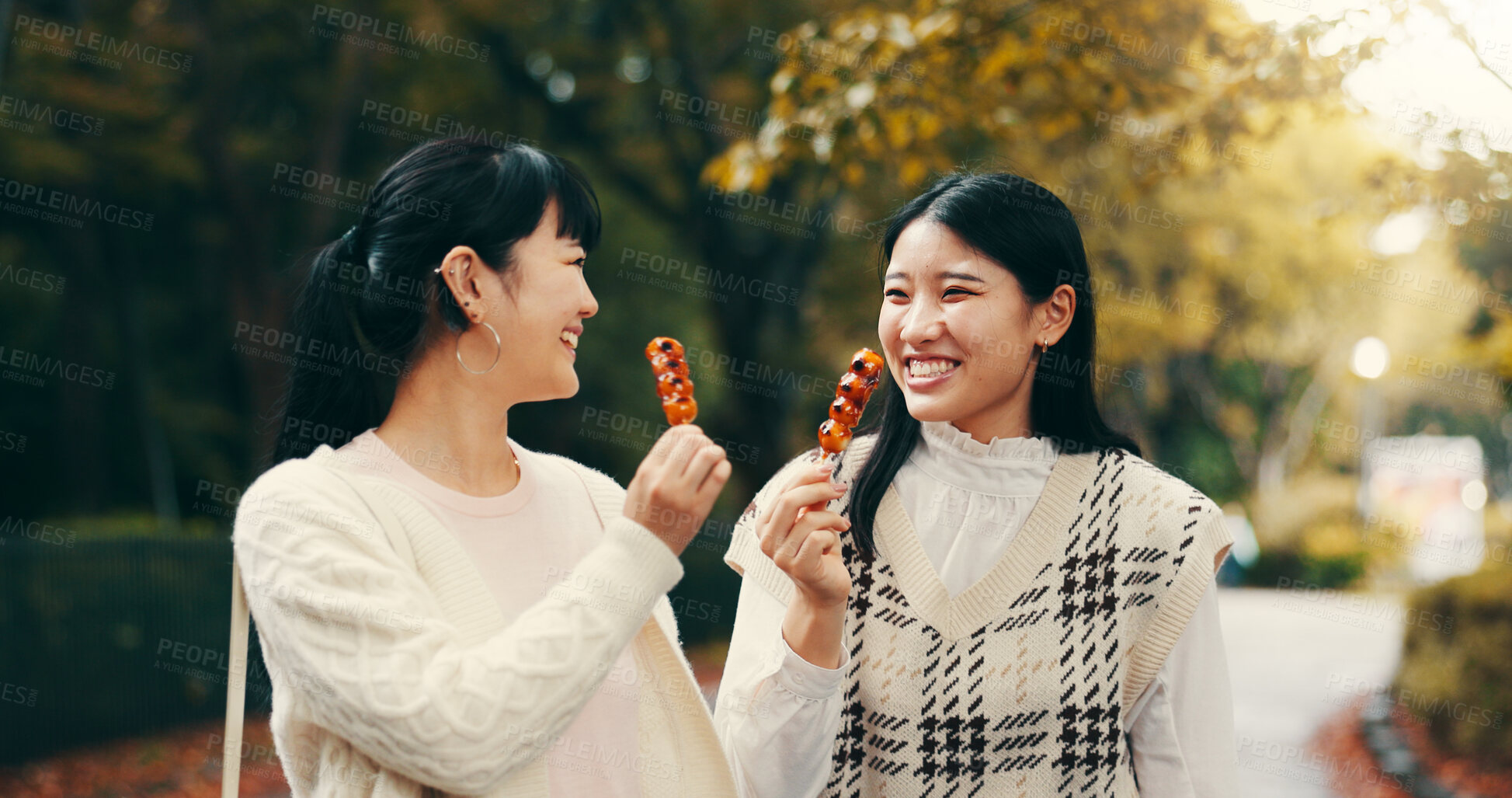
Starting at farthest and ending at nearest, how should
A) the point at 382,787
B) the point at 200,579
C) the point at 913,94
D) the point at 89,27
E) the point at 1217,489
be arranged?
the point at 1217,489 → the point at 89,27 → the point at 200,579 → the point at 913,94 → the point at 382,787

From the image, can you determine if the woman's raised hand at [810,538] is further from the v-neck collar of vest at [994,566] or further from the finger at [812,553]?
the v-neck collar of vest at [994,566]

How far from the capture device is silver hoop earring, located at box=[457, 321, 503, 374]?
7.20 feet

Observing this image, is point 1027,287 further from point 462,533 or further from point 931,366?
point 462,533

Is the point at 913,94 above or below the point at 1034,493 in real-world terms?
above

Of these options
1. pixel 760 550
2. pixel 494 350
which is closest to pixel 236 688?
pixel 494 350

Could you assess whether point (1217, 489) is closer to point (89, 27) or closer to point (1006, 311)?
point (89, 27)

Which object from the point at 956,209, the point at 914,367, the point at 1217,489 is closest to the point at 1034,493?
the point at 914,367

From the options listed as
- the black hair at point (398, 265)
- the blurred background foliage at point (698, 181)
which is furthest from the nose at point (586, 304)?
the blurred background foliage at point (698, 181)

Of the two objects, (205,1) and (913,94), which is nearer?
(913,94)

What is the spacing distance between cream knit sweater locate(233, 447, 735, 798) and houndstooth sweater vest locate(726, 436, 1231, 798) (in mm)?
617

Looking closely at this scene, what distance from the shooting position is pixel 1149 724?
8.09 feet

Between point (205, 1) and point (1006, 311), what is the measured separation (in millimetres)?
11614

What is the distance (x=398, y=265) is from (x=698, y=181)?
10.6m

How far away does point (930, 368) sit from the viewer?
7.88ft
